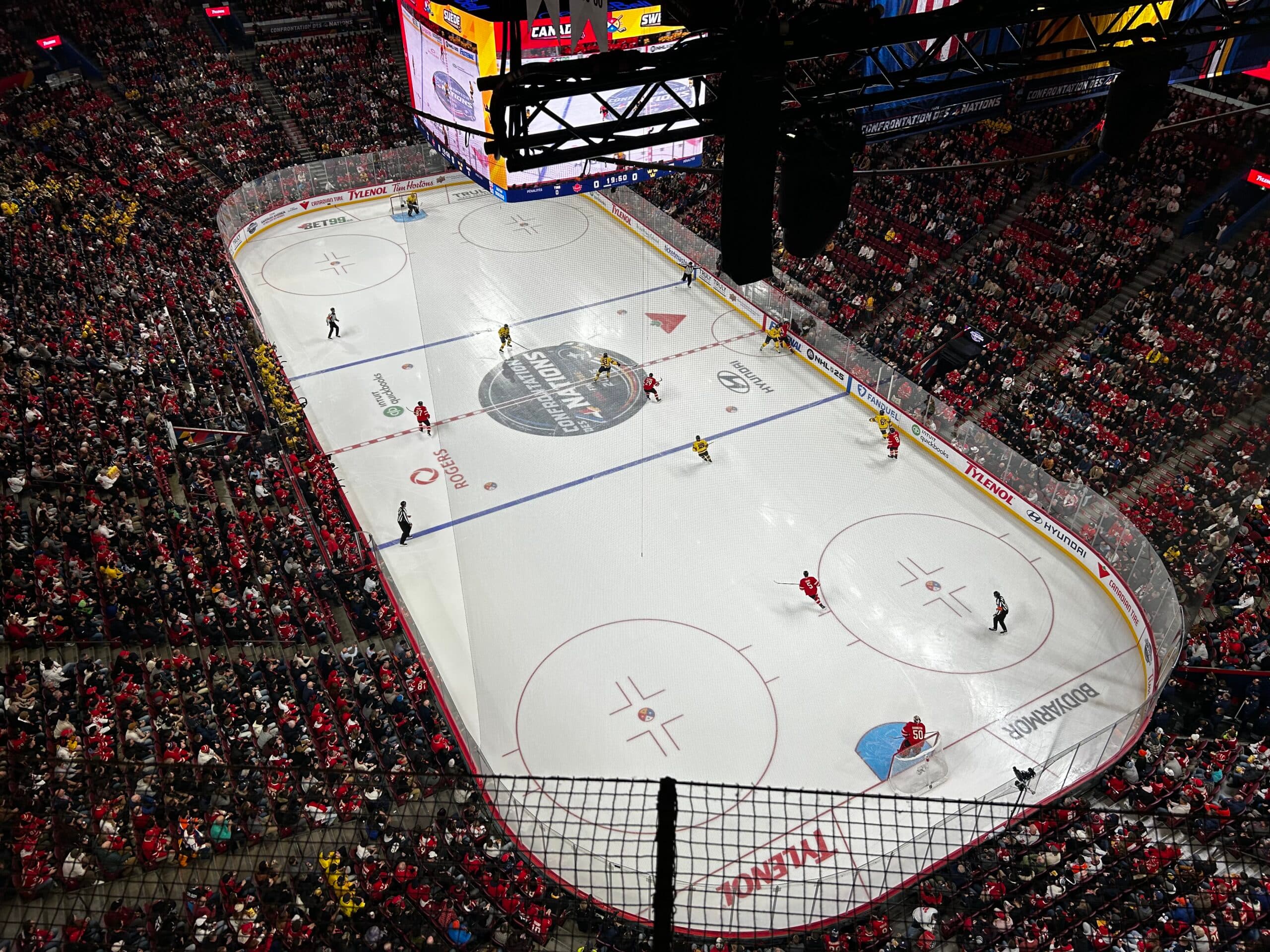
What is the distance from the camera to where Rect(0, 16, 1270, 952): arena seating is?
9367 mm

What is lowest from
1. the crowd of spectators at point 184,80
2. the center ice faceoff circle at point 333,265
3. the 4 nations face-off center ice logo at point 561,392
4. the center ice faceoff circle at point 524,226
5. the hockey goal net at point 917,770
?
the hockey goal net at point 917,770

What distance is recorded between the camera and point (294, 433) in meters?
20.0

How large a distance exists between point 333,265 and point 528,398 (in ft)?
33.7

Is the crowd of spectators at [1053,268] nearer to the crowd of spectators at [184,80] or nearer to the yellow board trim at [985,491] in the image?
the yellow board trim at [985,491]

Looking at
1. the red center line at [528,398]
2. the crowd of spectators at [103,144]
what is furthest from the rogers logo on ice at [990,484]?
the crowd of spectators at [103,144]

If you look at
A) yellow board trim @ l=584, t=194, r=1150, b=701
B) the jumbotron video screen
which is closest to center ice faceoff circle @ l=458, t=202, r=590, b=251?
yellow board trim @ l=584, t=194, r=1150, b=701

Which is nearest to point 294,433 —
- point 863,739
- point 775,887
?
point 863,739

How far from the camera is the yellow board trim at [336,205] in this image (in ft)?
100

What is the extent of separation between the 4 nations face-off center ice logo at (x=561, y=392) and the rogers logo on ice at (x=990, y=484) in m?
7.69

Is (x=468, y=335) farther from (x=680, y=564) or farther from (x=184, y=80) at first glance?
(x=184, y=80)

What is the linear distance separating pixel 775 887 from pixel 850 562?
8683 mm

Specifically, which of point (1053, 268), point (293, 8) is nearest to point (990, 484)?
point (1053, 268)

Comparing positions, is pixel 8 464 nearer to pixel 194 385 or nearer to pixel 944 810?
pixel 194 385

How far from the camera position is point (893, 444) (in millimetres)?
20172
